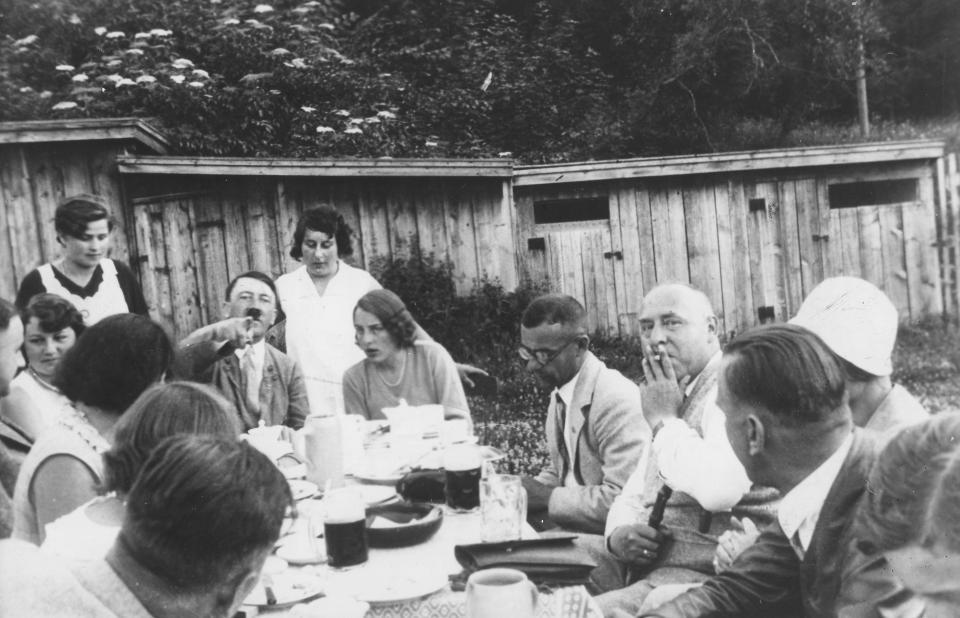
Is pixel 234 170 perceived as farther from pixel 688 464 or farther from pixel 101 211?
pixel 688 464

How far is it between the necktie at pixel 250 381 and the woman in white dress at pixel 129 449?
2598 mm

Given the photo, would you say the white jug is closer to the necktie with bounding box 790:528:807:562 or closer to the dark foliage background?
the necktie with bounding box 790:528:807:562

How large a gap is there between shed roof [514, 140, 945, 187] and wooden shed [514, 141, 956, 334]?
1 centimetres

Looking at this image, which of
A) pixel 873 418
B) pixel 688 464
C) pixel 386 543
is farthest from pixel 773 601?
pixel 386 543

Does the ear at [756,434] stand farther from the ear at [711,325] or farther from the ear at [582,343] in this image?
the ear at [582,343]

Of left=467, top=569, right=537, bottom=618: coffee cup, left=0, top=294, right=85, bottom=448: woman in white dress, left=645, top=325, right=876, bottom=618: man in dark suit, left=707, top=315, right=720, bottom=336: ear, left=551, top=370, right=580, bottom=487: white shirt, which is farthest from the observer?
left=0, top=294, right=85, bottom=448: woman in white dress

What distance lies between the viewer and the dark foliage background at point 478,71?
13000 mm

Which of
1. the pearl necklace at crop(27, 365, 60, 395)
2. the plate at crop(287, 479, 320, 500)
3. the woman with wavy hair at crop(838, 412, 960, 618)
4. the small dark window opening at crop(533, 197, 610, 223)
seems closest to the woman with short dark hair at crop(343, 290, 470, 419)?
the plate at crop(287, 479, 320, 500)

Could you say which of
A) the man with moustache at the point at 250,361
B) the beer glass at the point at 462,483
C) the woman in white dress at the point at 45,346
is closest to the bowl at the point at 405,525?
the beer glass at the point at 462,483

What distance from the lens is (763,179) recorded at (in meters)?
11.4

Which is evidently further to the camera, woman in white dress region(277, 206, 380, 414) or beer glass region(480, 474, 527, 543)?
woman in white dress region(277, 206, 380, 414)

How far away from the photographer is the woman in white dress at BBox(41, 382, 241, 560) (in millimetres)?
2004

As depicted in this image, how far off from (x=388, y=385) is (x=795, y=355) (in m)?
3.07

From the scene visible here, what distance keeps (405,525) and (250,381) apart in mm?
2412
